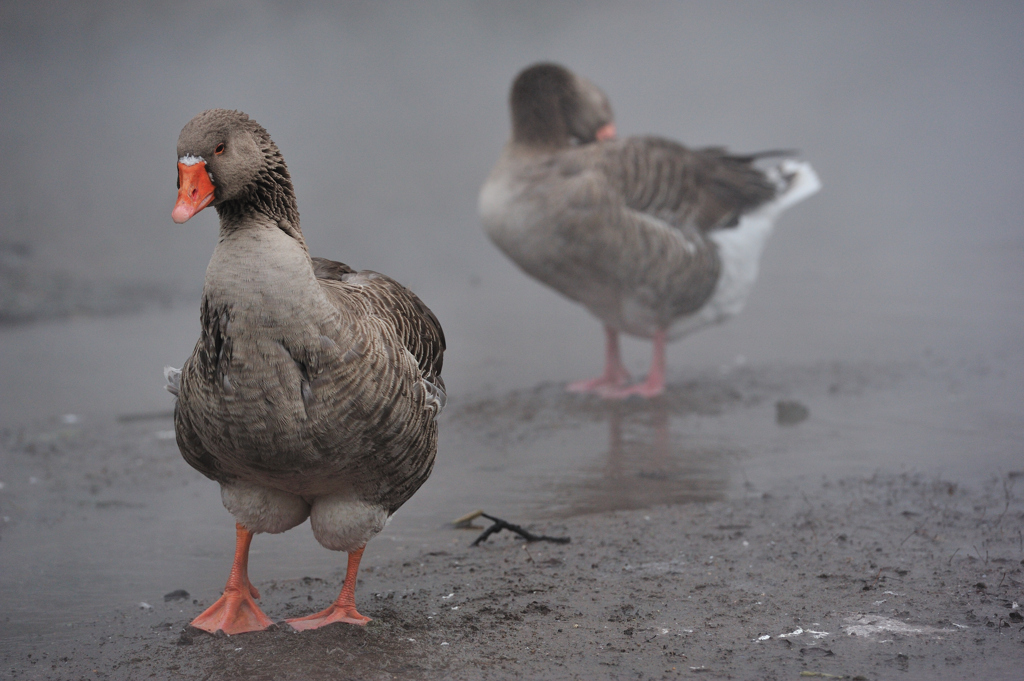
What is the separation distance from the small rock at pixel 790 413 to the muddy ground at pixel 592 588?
3.63ft

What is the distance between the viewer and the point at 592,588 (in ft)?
12.6

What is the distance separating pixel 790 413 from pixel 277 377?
14.3ft

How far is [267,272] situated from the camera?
297 cm

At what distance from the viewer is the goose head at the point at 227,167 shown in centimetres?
288

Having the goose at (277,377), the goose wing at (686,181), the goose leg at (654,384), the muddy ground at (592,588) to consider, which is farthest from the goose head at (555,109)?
the goose at (277,377)

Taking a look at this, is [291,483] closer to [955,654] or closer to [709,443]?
[955,654]

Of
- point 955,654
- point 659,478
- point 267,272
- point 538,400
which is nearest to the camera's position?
point 267,272

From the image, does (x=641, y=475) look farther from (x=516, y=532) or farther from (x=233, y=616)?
(x=233, y=616)

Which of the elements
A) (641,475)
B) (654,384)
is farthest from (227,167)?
(654,384)

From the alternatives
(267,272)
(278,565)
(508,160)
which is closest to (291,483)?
(267,272)

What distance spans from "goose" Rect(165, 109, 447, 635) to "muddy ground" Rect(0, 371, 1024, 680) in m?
0.31

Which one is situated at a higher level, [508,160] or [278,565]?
[508,160]

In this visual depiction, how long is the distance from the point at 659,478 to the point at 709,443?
0.78 metres

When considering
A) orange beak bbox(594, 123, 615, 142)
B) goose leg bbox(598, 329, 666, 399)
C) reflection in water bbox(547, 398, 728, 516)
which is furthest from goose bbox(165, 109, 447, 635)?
orange beak bbox(594, 123, 615, 142)
